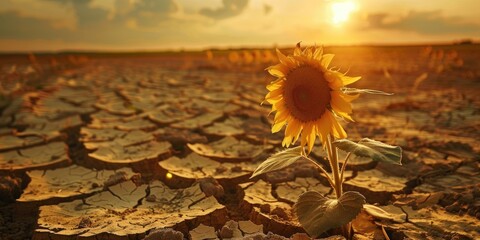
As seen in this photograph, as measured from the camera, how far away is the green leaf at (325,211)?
5.04 ft

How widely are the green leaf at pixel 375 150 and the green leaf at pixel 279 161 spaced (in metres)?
0.21

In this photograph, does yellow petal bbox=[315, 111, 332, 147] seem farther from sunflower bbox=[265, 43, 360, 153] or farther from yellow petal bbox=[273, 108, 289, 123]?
yellow petal bbox=[273, 108, 289, 123]

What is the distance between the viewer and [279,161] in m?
1.74

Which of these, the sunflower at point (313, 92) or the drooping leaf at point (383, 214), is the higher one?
the sunflower at point (313, 92)

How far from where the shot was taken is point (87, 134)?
3873 millimetres

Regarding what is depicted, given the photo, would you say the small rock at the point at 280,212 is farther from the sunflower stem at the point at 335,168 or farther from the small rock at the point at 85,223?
the small rock at the point at 85,223

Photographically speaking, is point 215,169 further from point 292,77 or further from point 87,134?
point 87,134

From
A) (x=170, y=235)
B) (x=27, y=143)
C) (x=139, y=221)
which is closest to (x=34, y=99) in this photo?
(x=27, y=143)

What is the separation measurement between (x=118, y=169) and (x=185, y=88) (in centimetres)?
463

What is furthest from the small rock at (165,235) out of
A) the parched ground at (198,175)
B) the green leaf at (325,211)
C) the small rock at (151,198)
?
the small rock at (151,198)

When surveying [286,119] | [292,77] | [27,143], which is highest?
[292,77]

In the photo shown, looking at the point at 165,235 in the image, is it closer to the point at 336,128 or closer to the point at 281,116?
the point at 281,116

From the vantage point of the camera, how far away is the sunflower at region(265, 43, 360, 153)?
1.71 m

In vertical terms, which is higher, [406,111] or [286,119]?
[286,119]
